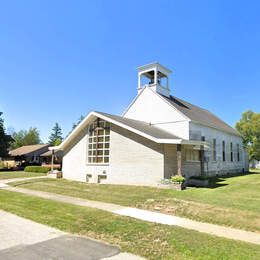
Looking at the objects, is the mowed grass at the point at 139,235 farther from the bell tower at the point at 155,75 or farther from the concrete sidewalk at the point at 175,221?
the bell tower at the point at 155,75

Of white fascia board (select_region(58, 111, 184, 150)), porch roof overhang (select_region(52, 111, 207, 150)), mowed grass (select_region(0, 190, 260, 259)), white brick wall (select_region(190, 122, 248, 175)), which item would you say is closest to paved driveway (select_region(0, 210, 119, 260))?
mowed grass (select_region(0, 190, 260, 259))

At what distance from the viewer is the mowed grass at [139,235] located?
565 cm

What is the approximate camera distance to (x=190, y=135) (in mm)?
20438

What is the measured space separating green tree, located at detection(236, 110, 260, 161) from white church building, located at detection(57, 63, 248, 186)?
2784 cm

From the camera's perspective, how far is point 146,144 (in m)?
17.5

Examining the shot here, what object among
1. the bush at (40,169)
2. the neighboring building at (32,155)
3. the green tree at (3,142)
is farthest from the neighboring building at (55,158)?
the green tree at (3,142)

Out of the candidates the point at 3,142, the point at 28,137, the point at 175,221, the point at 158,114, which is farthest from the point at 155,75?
the point at 28,137

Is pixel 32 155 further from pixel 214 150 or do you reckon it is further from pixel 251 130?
pixel 251 130

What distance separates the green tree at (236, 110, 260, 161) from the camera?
168 feet

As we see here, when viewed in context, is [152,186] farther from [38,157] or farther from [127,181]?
[38,157]

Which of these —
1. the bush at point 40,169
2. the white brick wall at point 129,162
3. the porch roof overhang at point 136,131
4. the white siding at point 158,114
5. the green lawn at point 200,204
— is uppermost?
the white siding at point 158,114

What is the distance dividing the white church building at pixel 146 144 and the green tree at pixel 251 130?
27840 mm

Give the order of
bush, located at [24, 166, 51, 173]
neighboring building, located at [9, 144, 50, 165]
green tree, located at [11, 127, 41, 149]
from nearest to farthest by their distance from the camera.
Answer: bush, located at [24, 166, 51, 173]
neighboring building, located at [9, 144, 50, 165]
green tree, located at [11, 127, 41, 149]

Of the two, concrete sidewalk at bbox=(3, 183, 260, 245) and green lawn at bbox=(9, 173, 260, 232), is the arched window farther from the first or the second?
concrete sidewalk at bbox=(3, 183, 260, 245)
